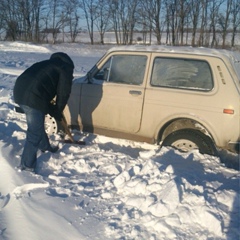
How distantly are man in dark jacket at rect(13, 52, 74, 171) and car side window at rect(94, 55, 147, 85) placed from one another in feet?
3.59

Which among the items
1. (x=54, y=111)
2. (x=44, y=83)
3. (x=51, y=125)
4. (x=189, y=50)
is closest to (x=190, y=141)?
(x=189, y=50)

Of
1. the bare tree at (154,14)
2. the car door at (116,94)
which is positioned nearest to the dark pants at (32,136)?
the car door at (116,94)

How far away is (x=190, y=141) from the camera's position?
5.19 m

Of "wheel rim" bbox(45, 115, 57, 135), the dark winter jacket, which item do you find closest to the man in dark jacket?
the dark winter jacket

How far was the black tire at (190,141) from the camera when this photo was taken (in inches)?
200

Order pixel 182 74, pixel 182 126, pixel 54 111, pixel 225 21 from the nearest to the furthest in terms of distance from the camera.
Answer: pixel 54 111
pixel 182 74
pixel 182 126
pixel 225 21

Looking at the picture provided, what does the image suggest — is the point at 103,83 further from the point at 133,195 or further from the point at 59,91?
the point at 133,195

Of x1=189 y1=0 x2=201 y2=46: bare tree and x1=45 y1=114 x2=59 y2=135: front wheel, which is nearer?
x1=45 y1=114 x2=59 y2=135: front wheel

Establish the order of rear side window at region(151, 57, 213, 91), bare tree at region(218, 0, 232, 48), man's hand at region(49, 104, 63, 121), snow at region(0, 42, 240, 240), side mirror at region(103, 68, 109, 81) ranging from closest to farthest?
snow at region(0, 42, 240, 240), man's hand at region(49, 104, 63, 121), rear side window at region(151, 57, 213, 91), side mirror at region(103, 68, 109, 81), bare tree at region(218, 0, 232, 48)

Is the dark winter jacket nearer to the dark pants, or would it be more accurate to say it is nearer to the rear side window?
the dark pants

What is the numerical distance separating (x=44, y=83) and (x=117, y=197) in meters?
1.85

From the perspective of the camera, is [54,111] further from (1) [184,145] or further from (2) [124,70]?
(1) [184,145]

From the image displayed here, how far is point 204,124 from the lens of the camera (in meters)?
5.00

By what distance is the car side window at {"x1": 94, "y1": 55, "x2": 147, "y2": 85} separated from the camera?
543 centimetres
